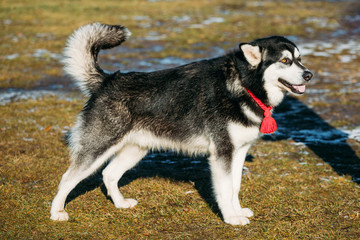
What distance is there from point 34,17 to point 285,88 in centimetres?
2038

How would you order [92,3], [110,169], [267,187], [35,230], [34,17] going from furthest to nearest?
1. [92,3]
2. [34,17]
3. [267,187]
4. [110,169]
5. [35,230]

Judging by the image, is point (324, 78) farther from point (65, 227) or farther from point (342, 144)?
point (65, 227)

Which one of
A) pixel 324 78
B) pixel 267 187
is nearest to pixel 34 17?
pixel 324 78

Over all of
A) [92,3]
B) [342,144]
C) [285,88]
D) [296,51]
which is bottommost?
[92,3]

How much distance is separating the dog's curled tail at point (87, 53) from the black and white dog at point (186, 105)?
0.01m

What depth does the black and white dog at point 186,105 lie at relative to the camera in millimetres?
5172

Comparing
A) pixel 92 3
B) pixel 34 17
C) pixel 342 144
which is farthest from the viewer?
pixel 92 3

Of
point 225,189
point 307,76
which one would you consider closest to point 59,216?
point 225,189

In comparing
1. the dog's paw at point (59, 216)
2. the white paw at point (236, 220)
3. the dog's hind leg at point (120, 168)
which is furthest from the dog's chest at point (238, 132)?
the dog's paw at point (59, 216)

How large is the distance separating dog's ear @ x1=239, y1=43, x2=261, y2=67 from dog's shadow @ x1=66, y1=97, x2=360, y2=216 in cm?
188

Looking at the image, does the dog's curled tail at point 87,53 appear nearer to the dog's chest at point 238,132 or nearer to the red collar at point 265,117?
the dog's chest at point 238,132

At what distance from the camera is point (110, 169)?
591 cm

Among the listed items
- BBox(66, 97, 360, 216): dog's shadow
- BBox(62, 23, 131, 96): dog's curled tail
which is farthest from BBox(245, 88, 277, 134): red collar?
BBox(62, 23, 131, 96): dog's curled tail

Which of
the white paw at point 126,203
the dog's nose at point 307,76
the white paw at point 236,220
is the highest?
the dog's nose at point 307,76
